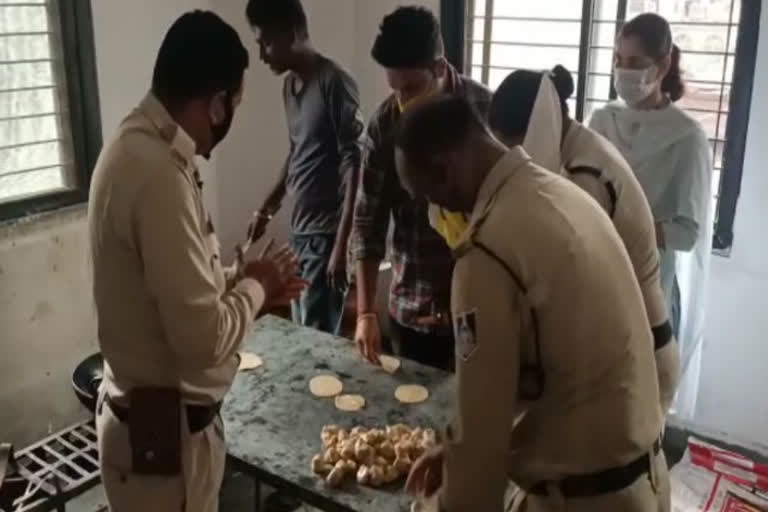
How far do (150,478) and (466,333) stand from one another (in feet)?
2.34

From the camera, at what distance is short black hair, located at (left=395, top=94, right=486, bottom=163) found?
4.05ft

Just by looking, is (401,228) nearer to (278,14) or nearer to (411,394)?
(411,394)

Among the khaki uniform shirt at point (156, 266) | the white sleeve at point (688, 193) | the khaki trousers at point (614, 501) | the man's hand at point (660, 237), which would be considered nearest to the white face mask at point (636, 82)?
the white sleeve at point (688, 193)

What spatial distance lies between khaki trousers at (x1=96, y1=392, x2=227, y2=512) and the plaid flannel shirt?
866 mm

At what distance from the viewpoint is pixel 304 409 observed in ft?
6.48

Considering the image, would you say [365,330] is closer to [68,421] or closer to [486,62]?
[68,421]

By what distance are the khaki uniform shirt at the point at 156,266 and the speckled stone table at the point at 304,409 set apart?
34 cm

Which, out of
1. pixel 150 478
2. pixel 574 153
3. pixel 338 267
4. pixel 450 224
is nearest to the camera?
pixel 150 478

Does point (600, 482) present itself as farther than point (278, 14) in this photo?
No

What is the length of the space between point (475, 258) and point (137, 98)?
7.37ft

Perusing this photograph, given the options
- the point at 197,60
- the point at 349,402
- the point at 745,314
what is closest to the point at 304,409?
the point at 349,402

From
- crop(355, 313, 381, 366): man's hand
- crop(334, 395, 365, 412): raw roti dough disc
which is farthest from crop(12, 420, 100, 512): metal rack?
crop(355, 313, 381, 366): man's hand

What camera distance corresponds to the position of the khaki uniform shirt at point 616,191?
159cm

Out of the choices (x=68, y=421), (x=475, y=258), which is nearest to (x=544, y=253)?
(x=475, y=258)
